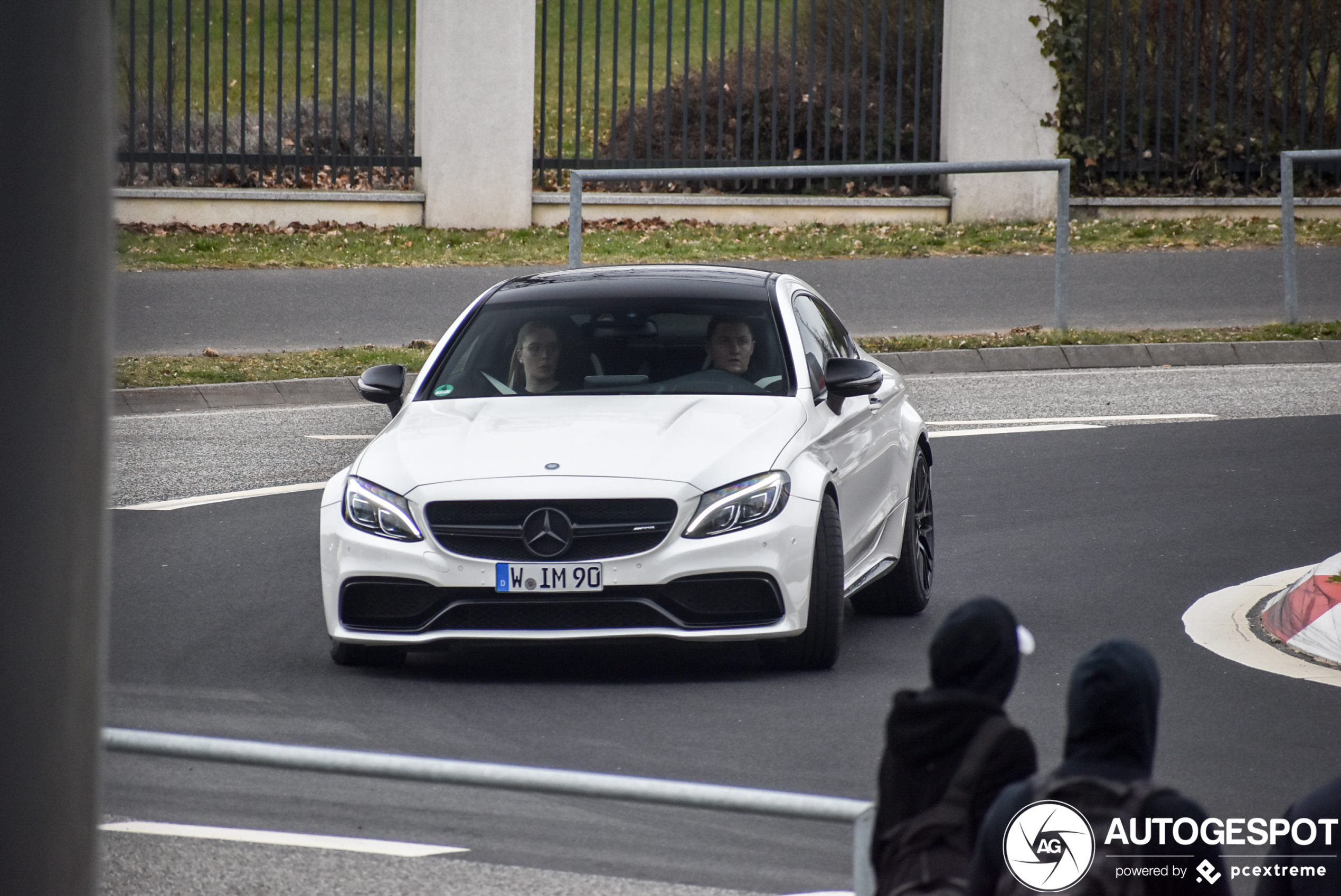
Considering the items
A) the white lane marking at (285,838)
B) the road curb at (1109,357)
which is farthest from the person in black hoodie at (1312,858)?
the road curb at (1109,357)

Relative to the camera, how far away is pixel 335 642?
7.44 meters

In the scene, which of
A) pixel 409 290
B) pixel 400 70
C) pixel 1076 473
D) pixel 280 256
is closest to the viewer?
pixel 1076 473

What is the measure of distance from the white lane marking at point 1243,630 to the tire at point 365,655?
3043 mm

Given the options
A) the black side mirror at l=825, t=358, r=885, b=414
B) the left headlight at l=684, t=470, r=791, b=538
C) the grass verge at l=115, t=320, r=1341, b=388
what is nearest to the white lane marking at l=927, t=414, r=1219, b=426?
the grass verge at l=115, t=320, r=1341, b=388

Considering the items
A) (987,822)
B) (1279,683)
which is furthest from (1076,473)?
(987,822)

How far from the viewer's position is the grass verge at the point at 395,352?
606 inches

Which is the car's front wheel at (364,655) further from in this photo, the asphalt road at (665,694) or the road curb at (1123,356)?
the road curb at (1123,356)

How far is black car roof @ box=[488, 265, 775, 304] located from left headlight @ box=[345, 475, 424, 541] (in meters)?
1.50

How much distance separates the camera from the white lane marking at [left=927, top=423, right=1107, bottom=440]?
13.1 meters

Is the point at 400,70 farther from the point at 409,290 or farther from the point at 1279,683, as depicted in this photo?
the point at 1279,683

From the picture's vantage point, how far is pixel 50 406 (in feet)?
7.93

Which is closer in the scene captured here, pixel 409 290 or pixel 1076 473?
pixel 1076 473

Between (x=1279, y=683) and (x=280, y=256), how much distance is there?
14.9 meters

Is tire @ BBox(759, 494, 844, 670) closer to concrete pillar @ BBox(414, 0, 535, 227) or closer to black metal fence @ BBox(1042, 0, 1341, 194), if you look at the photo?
concrete pillar @ BBox(414, 0, 535, 227)
